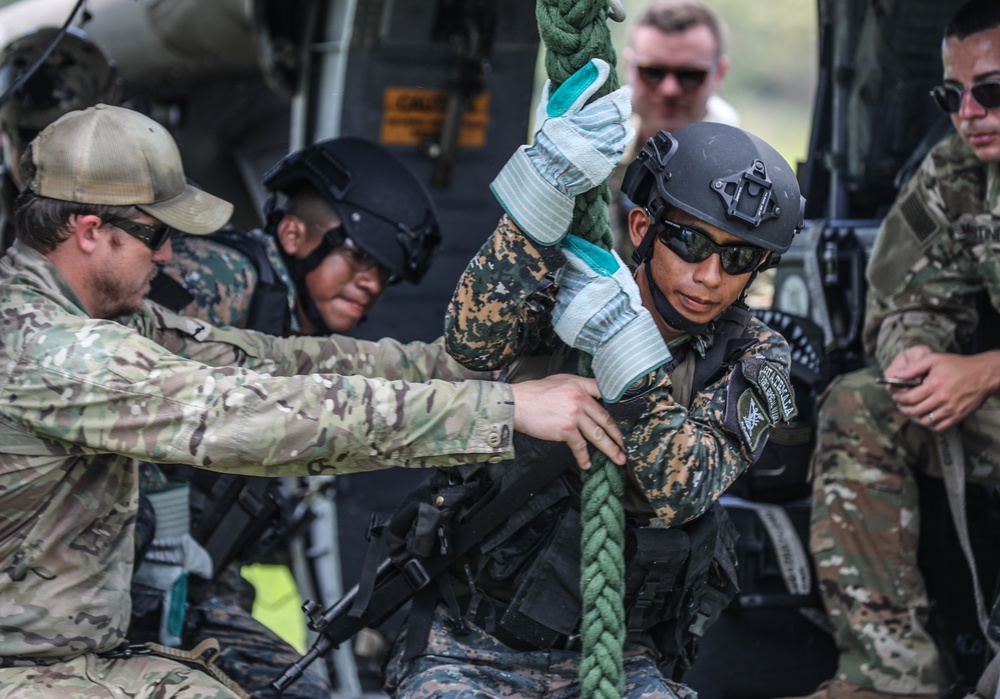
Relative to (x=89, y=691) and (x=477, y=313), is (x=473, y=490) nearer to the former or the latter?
(x=477, y=313)

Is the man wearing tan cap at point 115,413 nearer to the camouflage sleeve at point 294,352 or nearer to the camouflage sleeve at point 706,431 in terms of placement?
the camouflage sleeve at point 706,431

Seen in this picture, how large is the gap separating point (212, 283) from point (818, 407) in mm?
1974

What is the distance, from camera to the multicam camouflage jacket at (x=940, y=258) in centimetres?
404

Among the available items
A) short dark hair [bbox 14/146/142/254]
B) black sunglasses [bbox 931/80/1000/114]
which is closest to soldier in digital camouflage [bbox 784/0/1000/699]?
black sunglasses [bbox 931/80/1000/114]

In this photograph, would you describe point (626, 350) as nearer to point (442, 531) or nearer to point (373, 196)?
point (442, 531)

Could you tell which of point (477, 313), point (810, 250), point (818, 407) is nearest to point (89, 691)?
point (477, 313)

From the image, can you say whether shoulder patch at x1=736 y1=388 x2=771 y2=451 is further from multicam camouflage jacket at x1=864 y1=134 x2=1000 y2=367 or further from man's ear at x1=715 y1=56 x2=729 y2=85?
man's ear at x1=715 y1=56 x2=729 y2=85

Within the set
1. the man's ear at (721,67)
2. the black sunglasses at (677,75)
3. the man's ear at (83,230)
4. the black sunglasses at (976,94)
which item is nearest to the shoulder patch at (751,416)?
the black sunglasses at (976,94)

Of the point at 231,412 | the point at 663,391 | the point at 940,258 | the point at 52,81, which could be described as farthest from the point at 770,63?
the point at 231,412

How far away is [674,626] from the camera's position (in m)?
3.24

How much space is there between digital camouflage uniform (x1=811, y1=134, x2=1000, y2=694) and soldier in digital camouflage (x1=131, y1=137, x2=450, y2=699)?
4.77 ft

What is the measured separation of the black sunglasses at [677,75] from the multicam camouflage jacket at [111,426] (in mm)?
3651

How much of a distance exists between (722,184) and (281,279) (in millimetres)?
1724

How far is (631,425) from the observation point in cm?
283
